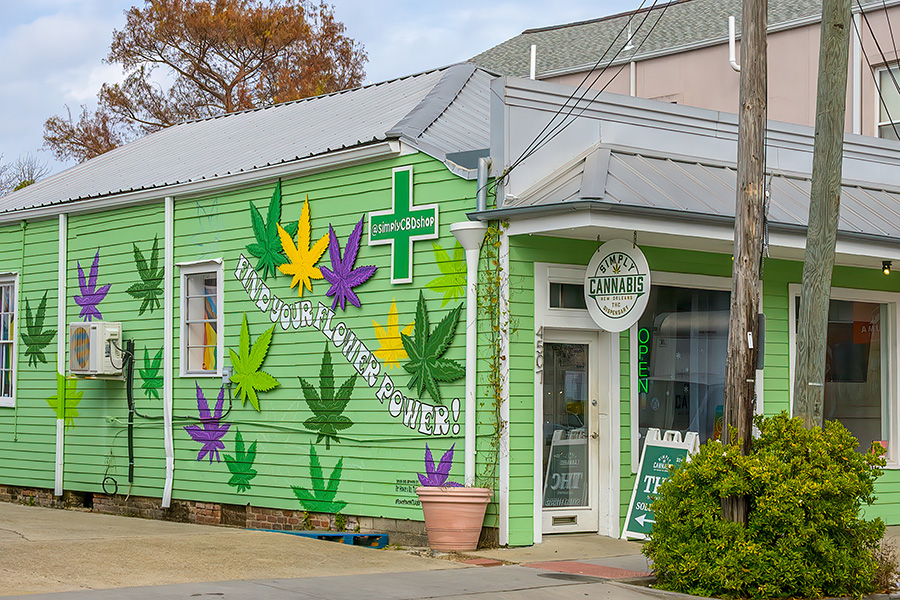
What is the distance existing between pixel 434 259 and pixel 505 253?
92 centimetres

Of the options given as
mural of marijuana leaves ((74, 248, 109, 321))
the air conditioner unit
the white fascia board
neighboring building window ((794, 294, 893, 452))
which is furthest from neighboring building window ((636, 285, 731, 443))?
mural of marijuana leaves ((74, 248, 109, 321))

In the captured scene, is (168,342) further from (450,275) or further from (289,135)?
(450,275)

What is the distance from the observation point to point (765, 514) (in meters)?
9.45

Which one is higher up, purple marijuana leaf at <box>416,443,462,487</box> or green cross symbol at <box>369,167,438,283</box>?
green cross symbol at <box>369,167,438,283</box>

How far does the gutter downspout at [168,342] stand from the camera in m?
15.3

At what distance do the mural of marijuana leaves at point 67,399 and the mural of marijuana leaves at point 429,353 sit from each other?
6.36m

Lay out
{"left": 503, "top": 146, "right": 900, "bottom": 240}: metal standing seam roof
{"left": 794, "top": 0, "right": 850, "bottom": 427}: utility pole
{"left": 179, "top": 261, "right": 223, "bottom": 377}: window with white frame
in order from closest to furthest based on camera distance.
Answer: {"left": 794, "top": 0, "right": 850, "bottom": 427}: utility pole → {"left": 503, "top": 146, "right": 900, "bottom": 240}: metal standing seam roof → {"left": 179, "top": 261, "right": 223, "bottom": 377}: window with white frame

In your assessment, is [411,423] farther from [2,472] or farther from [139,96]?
[139,96]

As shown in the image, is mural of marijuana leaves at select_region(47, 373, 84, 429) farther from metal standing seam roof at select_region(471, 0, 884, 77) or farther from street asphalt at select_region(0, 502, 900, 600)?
metal standing seam roof at select_region(471, 0, 884, 77)

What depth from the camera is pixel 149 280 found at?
15883 mm

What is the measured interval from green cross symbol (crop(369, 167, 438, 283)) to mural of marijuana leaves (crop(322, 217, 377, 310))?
33 cm

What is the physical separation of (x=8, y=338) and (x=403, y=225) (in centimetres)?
819

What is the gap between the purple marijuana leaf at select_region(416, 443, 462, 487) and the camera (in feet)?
39.5

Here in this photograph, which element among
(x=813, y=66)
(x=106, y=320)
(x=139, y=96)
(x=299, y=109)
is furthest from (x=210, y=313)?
(x=139, y=96)
